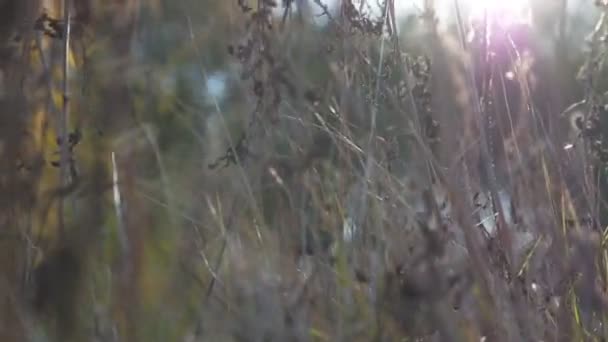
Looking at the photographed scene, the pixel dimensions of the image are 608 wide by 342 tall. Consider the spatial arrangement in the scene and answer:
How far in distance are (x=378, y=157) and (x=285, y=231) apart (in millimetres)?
212

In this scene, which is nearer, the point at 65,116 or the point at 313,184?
the point at 65,116

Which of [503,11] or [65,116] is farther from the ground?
[503,11]

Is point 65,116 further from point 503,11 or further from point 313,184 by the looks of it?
point 503,11

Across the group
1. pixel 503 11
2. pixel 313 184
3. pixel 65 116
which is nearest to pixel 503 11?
pixel 503 11

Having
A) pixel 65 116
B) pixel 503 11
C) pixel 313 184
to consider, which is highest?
pixel 503 11

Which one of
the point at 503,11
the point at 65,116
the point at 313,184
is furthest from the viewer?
the point at 313,184

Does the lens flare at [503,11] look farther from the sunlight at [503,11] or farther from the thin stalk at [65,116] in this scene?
the thin stalk at [65,116]

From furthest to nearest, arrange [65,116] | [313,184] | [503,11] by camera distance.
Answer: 1. [313,184]
2. [503,11]
3. [65,116]

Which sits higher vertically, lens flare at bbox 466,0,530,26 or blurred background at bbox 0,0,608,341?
lens flare at bbox 466,0,530,26

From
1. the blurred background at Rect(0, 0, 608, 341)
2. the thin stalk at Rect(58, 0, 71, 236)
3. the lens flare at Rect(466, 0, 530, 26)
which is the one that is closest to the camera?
the blurred background at Rect(0, 0, 608, 341)

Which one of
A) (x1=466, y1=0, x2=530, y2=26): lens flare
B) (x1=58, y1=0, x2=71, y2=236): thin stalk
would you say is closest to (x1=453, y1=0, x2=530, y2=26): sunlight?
(x1=466, y1=0, x2=530, y2=26): lens flare

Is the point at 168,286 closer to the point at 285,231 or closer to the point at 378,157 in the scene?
the point at 285,231

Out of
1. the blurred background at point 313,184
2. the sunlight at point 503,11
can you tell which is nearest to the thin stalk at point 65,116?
the blurred background at point 313,184

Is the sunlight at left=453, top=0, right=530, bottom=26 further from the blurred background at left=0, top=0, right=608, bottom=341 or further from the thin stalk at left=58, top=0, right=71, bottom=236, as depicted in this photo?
the thin stalk at left=58, top=0, right=71, bottom=236
